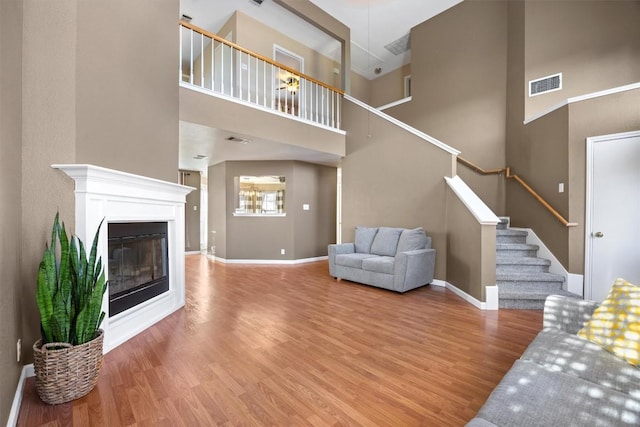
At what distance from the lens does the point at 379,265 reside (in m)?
4.18

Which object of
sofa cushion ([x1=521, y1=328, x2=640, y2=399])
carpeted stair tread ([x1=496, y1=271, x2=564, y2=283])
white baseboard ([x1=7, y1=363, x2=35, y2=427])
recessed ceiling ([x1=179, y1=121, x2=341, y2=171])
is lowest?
white baseboard ([x1=7, y1=363, x2=35, y2=427])

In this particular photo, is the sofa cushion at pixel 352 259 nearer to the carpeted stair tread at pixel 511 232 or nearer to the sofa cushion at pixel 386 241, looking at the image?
the sofa cushion at pixel 386 241

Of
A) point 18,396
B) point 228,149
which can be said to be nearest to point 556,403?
point 18,396

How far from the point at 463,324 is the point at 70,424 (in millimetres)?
3148

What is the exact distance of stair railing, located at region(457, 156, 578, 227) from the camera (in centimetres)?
373

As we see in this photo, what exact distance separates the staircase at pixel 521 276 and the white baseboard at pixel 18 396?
4236mm

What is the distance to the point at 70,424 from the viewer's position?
151 centimetres

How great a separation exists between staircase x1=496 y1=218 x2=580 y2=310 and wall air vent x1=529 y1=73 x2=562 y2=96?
7.66ft

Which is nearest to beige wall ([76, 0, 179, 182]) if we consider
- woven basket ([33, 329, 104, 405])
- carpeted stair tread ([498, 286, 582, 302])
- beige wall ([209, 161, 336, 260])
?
woven basket ([33, 329, 104, 405])

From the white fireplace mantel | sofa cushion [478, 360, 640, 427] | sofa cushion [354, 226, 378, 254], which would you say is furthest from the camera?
sofa cushion [354, 226, 378, 254]

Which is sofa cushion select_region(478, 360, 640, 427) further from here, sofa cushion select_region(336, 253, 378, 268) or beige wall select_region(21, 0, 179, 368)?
sofa cushion select_region(336, 253, 378, 268)

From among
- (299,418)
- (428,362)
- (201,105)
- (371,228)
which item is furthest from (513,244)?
(201,105)

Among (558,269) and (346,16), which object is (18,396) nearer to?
(558,269)

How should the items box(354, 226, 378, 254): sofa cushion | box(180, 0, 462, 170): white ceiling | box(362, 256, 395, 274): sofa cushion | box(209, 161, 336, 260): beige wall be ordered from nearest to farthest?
box(362, 256, 395, 274): sofa cushion < box(354, 226, 378, 254): sofa cushion < box(180, 0, 462, 170): white ceiling < box(209, 161, 336, 260): beige wall
